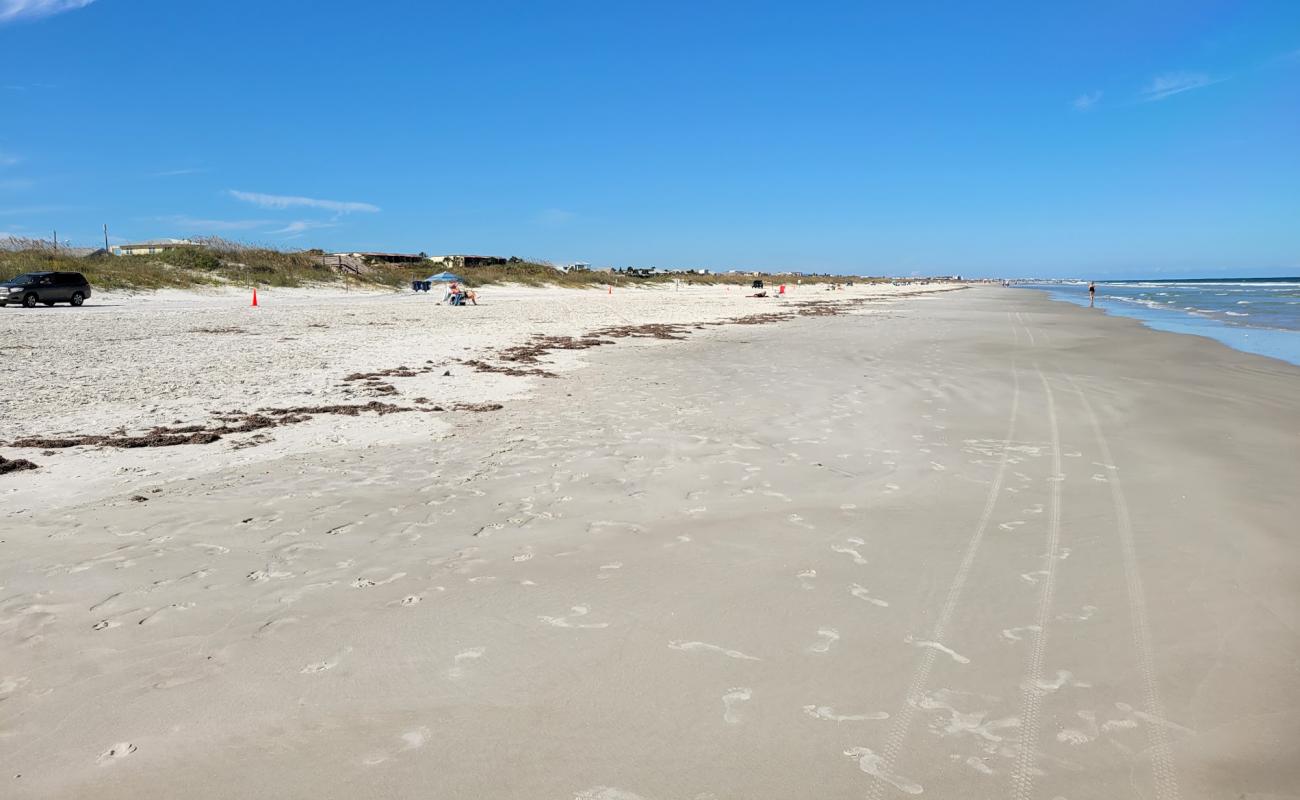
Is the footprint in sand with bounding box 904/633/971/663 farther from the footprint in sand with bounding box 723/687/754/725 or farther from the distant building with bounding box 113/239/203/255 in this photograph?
the distant building with bounding box 113/239/203/255

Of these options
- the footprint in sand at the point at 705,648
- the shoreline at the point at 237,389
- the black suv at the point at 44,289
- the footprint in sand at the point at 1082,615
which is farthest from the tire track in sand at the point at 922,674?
the black suv at the point at 44,289

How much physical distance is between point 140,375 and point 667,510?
9966mm

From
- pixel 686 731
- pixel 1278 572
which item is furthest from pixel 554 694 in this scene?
pixel 1278 572

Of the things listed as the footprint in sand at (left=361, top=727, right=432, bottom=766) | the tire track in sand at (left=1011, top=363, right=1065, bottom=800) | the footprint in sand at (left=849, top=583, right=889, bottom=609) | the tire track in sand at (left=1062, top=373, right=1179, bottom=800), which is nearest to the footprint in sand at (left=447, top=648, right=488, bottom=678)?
the footprint in sand at (left=361, top=727, right=432, bottom=766)

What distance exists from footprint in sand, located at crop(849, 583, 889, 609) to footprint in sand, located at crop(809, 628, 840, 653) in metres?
0.46

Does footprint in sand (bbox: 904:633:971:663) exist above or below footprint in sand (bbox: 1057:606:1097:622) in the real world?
below

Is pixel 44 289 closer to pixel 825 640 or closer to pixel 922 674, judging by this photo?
pixel 825 640

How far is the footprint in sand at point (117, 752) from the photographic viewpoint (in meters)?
2.64

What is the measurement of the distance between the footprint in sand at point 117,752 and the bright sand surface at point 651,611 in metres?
0.02

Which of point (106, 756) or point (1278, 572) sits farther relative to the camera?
point (1278, 572)

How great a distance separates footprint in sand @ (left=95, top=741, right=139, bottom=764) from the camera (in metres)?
2.64

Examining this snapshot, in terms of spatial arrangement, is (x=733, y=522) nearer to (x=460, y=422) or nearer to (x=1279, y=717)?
(x=1279, y=717)

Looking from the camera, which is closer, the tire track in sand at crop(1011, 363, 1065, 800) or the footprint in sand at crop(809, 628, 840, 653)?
the tire track in sand at crop(1011, 363, 1065, 800)

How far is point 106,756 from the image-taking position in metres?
2.66
